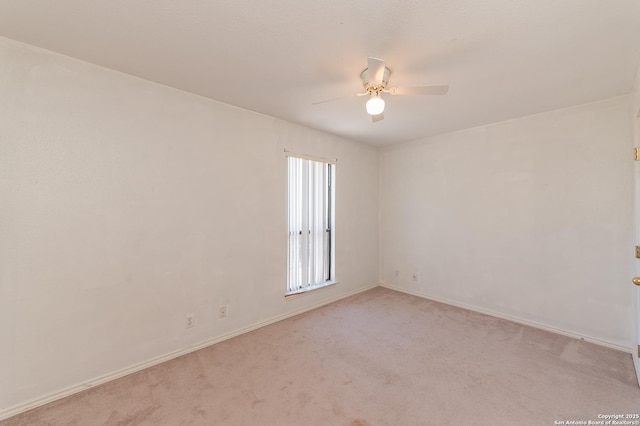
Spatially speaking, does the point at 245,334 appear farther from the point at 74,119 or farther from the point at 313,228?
the point at 74,119

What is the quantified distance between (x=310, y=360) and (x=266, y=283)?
1.05m

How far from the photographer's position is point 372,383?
2.02 meters

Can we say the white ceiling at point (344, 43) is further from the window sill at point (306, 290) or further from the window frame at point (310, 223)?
the window sill at point (306, 290)

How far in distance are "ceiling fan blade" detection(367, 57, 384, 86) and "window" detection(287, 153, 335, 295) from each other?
1.71 meters

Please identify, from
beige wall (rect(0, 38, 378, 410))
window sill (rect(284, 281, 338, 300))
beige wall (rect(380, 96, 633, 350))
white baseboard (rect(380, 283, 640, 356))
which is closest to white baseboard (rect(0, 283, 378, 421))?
beige wall (rect(0, 38, 378, 410))

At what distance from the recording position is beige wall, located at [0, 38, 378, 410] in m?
1.76

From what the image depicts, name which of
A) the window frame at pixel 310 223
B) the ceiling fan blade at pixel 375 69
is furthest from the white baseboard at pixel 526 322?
the ceiling fan blade at pixel 375 69

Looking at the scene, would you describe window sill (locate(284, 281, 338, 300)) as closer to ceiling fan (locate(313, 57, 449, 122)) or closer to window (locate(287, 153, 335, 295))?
window (locate(287, 153, 335, 295))

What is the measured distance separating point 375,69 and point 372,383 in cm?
224

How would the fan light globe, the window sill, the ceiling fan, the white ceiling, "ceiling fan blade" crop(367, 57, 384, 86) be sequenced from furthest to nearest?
the window sill < the fan light globe < the ceiling fan < "ceiling fan blade" crop(367, 57, 384, 86) < the white ceiling

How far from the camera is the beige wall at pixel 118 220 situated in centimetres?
176

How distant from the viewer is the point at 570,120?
2797 millimetres

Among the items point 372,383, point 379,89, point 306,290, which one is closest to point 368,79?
point 379,89

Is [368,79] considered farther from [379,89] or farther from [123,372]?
[123,372]
